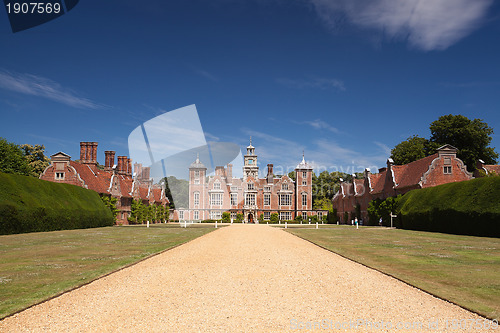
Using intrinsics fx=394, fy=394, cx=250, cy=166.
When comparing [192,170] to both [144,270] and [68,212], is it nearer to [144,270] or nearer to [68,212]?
[68,212]

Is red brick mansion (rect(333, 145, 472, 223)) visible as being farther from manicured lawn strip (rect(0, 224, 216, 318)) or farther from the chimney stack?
the chimney stack

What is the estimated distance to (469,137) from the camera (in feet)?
178

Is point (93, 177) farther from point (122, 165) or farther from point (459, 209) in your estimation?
point (459, 209)

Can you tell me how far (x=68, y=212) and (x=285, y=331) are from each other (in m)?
32.2

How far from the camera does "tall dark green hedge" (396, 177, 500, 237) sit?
2497 cm

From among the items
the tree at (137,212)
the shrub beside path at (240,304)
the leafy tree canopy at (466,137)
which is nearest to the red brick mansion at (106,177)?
the tree at (137,212)

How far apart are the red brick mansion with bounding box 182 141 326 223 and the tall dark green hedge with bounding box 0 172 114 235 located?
1269 inches

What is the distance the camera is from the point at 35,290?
308 inches

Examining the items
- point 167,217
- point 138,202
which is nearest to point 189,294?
point 138,202

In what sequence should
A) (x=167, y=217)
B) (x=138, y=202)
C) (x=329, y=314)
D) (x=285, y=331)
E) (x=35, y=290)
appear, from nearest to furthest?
(x=285, y=331) < (x=329, y=314) < (x=35, y=290) < (x=138, y=202) < (x=167, y=217)

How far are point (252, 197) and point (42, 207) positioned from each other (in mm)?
46196

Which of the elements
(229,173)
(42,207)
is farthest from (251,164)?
(42,207)

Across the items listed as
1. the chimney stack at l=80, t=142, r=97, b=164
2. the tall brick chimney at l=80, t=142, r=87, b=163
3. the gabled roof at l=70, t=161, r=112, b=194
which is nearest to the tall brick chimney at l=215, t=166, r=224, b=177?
the gabled roof at l=70, t=161, r=112, b=194

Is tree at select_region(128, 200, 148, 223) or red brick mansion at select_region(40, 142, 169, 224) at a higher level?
red brick mansion at select_region(40, 142, 169, 224)
